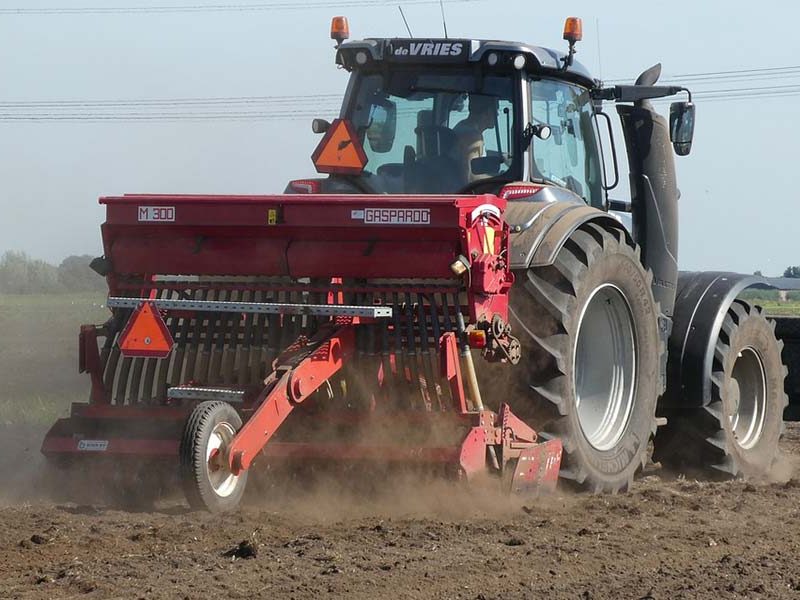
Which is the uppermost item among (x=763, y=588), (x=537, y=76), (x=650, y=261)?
(x=537, y=76)

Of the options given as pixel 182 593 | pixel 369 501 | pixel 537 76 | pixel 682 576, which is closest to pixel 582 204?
pixel 537 76

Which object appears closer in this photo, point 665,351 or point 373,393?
point 373,393

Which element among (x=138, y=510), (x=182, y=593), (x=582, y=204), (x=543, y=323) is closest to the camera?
(x=182, y=593)

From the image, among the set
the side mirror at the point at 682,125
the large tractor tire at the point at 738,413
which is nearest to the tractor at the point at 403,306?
the side mirror at the point at 682,125

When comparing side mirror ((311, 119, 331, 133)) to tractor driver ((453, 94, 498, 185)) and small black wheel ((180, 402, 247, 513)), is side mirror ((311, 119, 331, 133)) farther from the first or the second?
→ small black wheel ((180, 402, 247, 513))

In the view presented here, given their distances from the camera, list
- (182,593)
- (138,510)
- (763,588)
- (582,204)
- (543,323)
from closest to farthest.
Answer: (182,593)
(763,588)
(138,510)
(543,323)
(582,204)

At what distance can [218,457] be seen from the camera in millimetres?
5387

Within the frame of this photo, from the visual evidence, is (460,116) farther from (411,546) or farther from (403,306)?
(411,546)

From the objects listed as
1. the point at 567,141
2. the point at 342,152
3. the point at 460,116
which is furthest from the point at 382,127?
the point at 567,141

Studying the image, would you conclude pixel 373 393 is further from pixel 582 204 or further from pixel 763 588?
pixel 763 588

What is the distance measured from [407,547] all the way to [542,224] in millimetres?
2062

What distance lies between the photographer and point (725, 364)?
7859 millimetres

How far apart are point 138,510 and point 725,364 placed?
3773 millimetres

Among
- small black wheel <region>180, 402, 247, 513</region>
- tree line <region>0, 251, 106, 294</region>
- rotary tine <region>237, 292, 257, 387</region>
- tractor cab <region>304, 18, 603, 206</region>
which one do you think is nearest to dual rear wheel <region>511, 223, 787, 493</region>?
tractor cab <region>304, 18, 603, 206</region>
